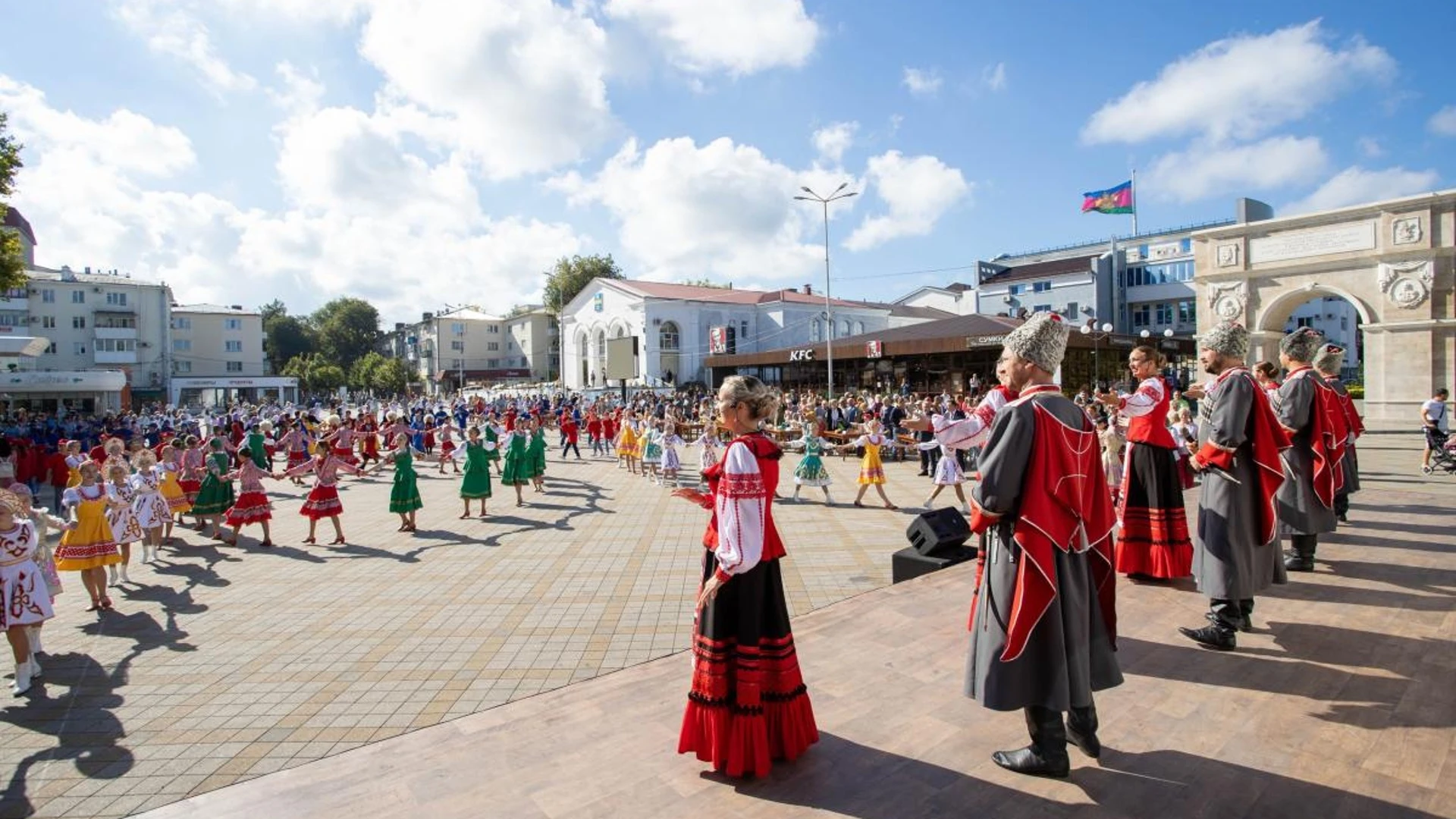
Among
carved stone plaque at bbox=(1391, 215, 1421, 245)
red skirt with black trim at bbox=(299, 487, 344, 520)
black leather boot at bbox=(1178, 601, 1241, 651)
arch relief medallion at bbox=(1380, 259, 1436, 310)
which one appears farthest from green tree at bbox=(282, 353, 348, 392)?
black leather boot at bbox=(1178, 601, 1241, 651)

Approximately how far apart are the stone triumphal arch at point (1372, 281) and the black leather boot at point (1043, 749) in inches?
1106

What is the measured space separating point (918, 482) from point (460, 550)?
9947mm

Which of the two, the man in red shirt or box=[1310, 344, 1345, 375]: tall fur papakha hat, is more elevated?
box=[1310, 344, 1345, 375]: tall fur papakha hat

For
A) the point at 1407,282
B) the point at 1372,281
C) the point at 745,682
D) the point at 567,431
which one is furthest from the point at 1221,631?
the point at 1372,281

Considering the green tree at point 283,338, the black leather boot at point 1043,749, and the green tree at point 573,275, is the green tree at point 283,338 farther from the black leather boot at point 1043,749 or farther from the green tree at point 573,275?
the black leather boot at point 1043,749

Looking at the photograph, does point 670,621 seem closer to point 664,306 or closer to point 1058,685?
point 1058,685

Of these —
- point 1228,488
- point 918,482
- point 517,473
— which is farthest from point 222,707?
point 918,482

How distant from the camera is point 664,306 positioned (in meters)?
53.8

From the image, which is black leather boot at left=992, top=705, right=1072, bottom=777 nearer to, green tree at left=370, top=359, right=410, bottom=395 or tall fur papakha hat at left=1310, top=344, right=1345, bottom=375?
tall fur papakha hat at left=1310, top=344, right=1345, bottom=375

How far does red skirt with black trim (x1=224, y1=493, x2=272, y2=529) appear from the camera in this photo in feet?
34.9

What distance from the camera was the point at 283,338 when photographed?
90.2 metres

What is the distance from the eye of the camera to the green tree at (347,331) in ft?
299

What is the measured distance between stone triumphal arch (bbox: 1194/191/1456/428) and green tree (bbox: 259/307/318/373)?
315 ft

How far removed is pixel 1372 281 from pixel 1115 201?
24.7m
